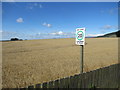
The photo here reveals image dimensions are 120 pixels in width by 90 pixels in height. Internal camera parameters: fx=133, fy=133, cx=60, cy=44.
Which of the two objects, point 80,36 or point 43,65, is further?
point 43,65

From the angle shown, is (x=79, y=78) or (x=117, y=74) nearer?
(x=79, y=78)

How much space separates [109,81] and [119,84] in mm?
925

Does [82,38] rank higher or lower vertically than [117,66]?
higher

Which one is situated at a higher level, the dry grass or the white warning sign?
the white warning sign

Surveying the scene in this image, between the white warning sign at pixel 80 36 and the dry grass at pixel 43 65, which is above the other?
the white warning sign at pixel 80 36

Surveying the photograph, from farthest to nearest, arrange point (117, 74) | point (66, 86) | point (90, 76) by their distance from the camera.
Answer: point (117, 74) → point (90, 76) → point (66, 86)

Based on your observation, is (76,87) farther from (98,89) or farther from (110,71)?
(110,71)

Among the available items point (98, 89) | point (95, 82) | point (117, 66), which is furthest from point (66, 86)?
point (117, 66)

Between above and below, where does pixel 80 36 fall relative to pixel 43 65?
above

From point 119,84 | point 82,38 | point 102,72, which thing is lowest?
point 119,84

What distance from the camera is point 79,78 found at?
3.77 m

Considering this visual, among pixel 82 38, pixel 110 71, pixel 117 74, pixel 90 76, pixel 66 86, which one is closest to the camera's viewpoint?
pixel 66 86

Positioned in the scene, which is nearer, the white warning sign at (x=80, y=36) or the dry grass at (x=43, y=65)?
the white warning sign at (x=80, y=36)

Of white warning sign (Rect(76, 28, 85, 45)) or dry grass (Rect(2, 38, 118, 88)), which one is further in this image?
dry grass (Rect(2, 38, 118, 88))
